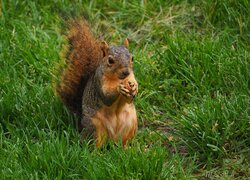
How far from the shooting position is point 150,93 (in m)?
4.97

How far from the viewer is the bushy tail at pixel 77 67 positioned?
4.59m

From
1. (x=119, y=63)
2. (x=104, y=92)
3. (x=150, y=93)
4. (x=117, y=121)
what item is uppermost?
(x=119, y=63)

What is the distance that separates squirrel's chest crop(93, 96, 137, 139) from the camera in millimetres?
4273

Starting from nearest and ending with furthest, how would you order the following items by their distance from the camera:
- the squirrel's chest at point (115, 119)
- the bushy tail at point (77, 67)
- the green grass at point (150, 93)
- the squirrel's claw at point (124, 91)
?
1. the green grass at point (150, 93)
2. the squirrel's claw at point (124, 91)
3. the squirrel's chest at point (115, 119)
4. the bushy tail at point (77, 67)

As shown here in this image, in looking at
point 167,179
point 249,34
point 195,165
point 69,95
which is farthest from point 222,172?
point 249,34

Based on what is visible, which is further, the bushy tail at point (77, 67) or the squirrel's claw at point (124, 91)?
the bushy tail at point (77, 67)

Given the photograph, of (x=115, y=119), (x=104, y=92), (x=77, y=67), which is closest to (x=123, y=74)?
(x=104, y=92)

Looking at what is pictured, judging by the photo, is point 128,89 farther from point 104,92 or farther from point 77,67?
point 77,67

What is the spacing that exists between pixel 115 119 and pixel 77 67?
468 mm

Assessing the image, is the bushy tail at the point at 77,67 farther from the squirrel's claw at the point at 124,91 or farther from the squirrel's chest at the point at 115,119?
the squirrel's claw at the point at 124,91

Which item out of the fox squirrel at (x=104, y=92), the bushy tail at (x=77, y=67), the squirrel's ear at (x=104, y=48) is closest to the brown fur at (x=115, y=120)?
the fox squirrel at (x=104, y=92)

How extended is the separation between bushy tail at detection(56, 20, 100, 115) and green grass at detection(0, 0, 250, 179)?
9cm

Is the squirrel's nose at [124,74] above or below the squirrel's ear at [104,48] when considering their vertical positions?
below

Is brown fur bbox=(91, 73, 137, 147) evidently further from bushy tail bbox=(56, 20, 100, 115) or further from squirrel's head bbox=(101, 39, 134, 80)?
bushy tail bbox=(56, 20, 100, 115)
